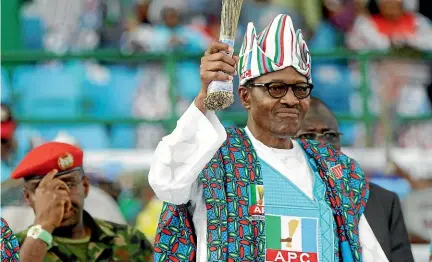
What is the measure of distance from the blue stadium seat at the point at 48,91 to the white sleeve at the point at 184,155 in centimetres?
651

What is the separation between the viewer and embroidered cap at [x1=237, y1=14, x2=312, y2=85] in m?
5.61

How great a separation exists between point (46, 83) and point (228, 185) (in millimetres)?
6529

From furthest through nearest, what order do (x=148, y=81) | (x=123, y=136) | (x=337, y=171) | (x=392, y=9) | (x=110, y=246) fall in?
1. (x=392, y=9)
2. (x=148, y=81)
3. (x=123, y=136)
4. (x=110, y=246)
5. (x=337, y=171)

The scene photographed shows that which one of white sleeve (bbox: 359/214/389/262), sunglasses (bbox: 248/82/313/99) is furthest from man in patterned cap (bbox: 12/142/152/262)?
white sleeve (bbox: 359/214/389/262)

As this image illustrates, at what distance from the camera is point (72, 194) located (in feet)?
21.9

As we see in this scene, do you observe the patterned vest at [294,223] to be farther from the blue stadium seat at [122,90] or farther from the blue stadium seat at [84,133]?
the blue stadium seat at [122,90]

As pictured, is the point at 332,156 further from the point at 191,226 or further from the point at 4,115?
the point at 4,115

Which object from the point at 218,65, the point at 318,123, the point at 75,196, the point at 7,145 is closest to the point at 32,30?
the point at 7,145

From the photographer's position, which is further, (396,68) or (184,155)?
(396,68)

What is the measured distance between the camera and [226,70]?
4949 millimetres

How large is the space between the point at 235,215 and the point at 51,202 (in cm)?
156

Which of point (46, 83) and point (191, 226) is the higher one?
point (46, 83)

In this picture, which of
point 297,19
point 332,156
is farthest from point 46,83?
point 332,156

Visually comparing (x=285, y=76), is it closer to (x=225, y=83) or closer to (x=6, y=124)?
(x=225, y=83)
